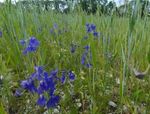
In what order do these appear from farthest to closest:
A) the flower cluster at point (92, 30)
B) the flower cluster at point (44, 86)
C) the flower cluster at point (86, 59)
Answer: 1. the flower cluster at point (92, 30)
2. the flower cluster at point (86, 59)
3. the flower cluster at point (44, 86)

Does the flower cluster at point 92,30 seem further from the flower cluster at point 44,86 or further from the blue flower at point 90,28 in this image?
the flower cluster at point 44,86

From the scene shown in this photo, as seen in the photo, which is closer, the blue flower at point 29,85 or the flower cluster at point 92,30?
the blue flower at point 29,85

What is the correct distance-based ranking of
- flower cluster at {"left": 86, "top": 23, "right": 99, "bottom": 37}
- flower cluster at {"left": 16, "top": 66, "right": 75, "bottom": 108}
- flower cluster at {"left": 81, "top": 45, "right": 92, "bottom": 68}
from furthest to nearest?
flower cluster at {"left": 86, "top": 23, "right": 99, "bottom": 37} → flower cluster at {"left": 81, "top": 45, "right": 92, "bottom": 68} → flower cluster at {"left": 16, "top": 66, "right": 75, "bottom": 108}

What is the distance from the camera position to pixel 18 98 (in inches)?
47.3

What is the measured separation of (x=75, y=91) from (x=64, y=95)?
0.28 feet

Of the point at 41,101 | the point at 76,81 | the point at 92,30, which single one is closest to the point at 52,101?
the point at 41,101

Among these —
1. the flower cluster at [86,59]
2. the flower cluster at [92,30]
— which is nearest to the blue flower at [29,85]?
the flower cluster at [86,59]

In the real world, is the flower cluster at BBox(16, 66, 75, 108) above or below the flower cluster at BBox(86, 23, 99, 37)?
above

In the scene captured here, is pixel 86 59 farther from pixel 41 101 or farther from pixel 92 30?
pixel 92 30

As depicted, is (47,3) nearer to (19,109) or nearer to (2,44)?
(2,44)

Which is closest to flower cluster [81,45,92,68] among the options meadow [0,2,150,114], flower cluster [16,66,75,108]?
meadow [0,2,150,114]

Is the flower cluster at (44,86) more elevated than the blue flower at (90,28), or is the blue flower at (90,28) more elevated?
the flower cluster at (44,86)

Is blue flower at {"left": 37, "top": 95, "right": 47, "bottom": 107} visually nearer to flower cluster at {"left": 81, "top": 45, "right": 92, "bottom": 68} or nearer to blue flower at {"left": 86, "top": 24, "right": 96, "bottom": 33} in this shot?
flower cluster at {"left": 81, "top": 45, "right": 92, "bottom": 68}

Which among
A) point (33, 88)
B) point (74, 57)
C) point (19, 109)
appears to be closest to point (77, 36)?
point (74, 57)
